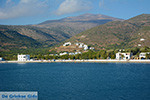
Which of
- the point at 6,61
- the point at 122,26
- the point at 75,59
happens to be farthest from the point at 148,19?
the point at 6,61

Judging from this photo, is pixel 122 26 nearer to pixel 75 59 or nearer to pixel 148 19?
pixel 148 19

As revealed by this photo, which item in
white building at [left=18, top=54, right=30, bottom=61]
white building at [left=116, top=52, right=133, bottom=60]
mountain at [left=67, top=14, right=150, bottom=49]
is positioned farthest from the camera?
mountain at [left=67, top=14, right=150, bottom=49]

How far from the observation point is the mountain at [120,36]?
14812cm

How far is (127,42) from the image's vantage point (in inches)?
6068

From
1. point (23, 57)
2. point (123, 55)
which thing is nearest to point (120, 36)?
point (123, 55)

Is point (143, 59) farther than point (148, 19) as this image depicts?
No

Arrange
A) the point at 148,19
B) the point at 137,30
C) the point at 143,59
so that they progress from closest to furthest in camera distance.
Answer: the point at 143,59, the point at 137,30, the point at 148,19

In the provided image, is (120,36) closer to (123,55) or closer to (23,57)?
(123,55)

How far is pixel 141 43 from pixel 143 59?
44.9 meters

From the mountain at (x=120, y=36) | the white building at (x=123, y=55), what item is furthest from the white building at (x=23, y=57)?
the mountain at (x=120, y=36)

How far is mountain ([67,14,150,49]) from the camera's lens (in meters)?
148

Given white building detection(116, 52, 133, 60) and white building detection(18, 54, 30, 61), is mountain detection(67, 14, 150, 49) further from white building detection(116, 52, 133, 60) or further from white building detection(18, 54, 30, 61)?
white building detection(18, 54, 30, 61)

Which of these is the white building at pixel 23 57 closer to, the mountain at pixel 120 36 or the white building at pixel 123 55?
the white building at pixel 123 55

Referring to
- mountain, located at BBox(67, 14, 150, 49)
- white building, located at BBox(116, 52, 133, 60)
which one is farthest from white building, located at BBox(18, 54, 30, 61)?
mountain, located at BBox(67, 14, 150, 49)
